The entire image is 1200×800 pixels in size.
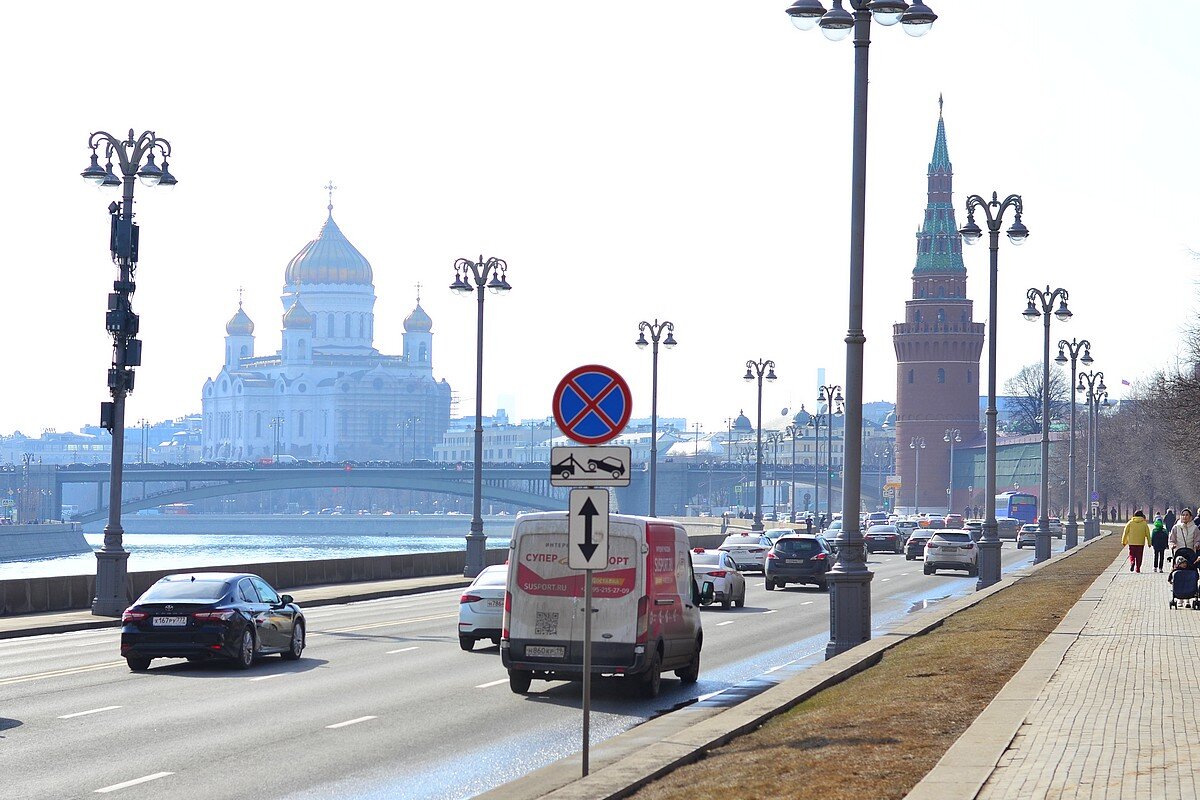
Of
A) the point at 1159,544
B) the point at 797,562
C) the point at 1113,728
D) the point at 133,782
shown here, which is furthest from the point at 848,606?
the point at 1159,544

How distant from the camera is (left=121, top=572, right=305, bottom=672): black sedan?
20969mm

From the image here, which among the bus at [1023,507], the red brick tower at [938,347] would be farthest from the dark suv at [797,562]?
the red brick tower at [938,347]

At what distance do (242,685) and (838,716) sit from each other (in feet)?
26.3

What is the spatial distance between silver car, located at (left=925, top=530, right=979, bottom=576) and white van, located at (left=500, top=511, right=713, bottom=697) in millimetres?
37337

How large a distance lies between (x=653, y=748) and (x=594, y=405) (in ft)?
8.80

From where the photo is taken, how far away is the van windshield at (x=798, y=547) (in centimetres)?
4469

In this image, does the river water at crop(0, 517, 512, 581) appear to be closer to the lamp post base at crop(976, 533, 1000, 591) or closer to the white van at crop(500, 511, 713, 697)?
the lamp post base at crop(976, 533, 1000, 591)

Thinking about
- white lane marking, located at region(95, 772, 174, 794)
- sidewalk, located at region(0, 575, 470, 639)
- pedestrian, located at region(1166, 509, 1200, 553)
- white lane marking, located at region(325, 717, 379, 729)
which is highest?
pedestrian, located at region(1166, 509, 1200, 553)

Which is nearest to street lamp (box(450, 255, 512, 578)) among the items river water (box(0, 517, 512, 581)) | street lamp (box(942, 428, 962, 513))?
river water (box(0, 517, 512, 581))

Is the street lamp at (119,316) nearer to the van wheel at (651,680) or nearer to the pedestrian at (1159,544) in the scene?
the van wheel at (651,680)

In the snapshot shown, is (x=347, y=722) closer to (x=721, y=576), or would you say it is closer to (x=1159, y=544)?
(x=721, y=576)

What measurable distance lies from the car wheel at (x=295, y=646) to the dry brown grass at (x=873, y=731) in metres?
7.88

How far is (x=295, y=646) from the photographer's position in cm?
2300

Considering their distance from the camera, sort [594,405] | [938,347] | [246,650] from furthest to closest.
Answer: [938,347] → [246,650] → [594,405]
